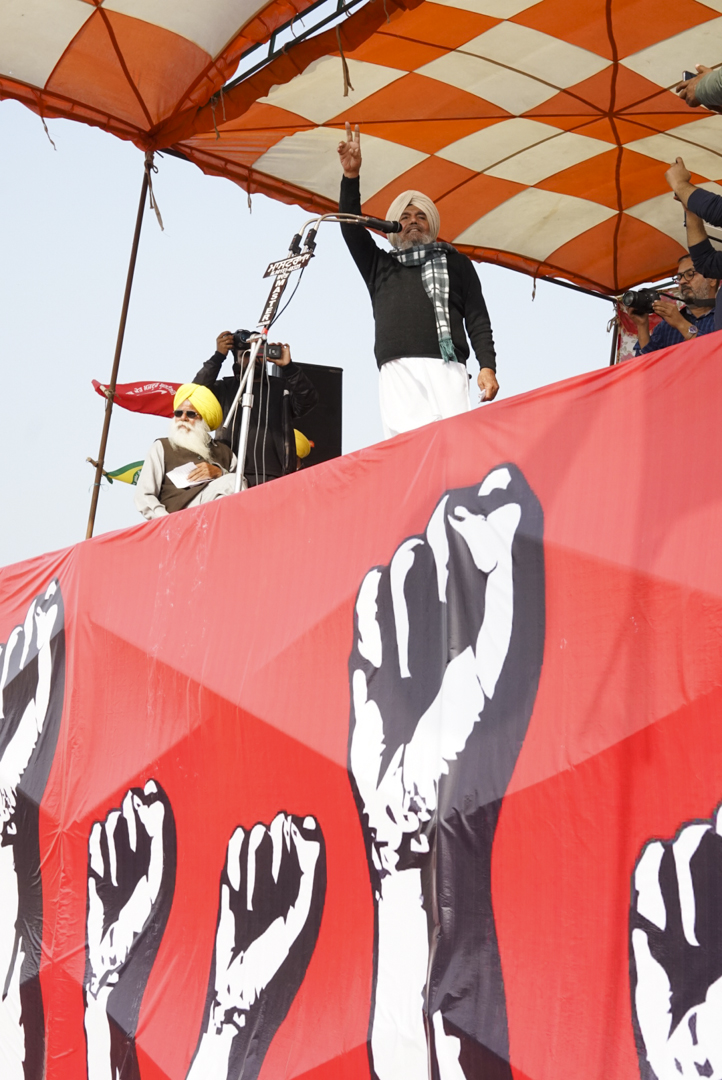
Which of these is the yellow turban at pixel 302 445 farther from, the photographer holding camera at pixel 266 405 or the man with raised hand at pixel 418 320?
the man with raised hand at pixel 418 320

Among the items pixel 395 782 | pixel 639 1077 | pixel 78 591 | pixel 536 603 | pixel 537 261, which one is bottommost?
pixel 639 1077

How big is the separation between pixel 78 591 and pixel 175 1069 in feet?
5.72

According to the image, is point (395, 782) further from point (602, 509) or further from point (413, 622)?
point (602, 509)

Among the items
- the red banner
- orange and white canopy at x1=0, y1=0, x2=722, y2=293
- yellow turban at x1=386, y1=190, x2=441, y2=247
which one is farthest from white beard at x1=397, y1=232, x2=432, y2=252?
the red banner

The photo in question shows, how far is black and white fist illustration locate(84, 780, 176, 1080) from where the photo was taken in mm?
3197

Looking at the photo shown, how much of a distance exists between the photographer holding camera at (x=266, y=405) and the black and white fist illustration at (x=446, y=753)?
7.75ft

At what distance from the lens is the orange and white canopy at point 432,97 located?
440 centimetres

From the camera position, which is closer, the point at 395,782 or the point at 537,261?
the point at 395,782

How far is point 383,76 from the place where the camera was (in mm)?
4824

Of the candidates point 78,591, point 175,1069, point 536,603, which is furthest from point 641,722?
point 78,591

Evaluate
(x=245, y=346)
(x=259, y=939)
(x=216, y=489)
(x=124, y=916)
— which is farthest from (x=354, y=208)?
(x=124, y=916)

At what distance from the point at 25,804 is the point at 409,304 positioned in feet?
7.90

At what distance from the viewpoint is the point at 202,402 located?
4387 mm

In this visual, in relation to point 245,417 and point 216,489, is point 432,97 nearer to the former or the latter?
point 216,489
